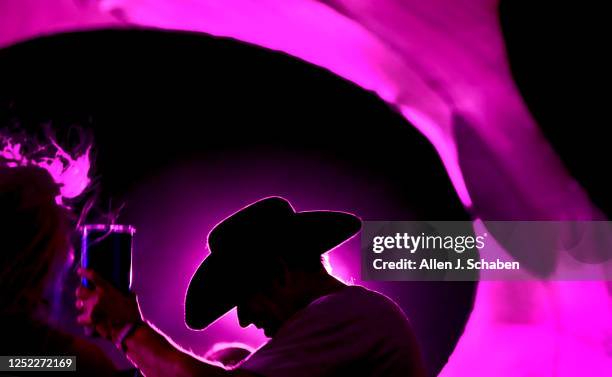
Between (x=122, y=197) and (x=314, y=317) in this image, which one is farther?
(x=122, y=197)

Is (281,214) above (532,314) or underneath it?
above

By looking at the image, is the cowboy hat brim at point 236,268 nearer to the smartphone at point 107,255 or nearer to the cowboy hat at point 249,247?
the cowboy hat at point 249,247

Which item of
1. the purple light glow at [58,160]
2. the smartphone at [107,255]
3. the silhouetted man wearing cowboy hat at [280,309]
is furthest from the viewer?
the purple light glow at [58,160]

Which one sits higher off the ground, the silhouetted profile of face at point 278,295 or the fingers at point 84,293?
the fingers at point 84,293

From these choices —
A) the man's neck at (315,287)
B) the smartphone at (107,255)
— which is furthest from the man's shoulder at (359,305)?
the smartphone at (107,255)

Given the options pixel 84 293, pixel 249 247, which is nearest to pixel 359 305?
pixel 249 247

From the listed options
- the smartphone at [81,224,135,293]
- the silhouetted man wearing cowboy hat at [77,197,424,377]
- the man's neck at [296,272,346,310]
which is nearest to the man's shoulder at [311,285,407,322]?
the silhouetted man wearing cowboy hat at [77,197,424,377]

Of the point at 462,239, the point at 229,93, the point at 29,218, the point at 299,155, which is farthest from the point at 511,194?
the point at 29,218

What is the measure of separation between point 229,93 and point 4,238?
4.89 feet

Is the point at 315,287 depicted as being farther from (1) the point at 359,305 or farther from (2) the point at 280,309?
(1) the point at 359,305

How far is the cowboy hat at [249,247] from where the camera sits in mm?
1584

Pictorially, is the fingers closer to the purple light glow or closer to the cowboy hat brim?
the cowboy hat brim

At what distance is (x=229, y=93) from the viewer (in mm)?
2670

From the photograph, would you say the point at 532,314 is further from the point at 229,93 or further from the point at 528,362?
the point at 229,93
